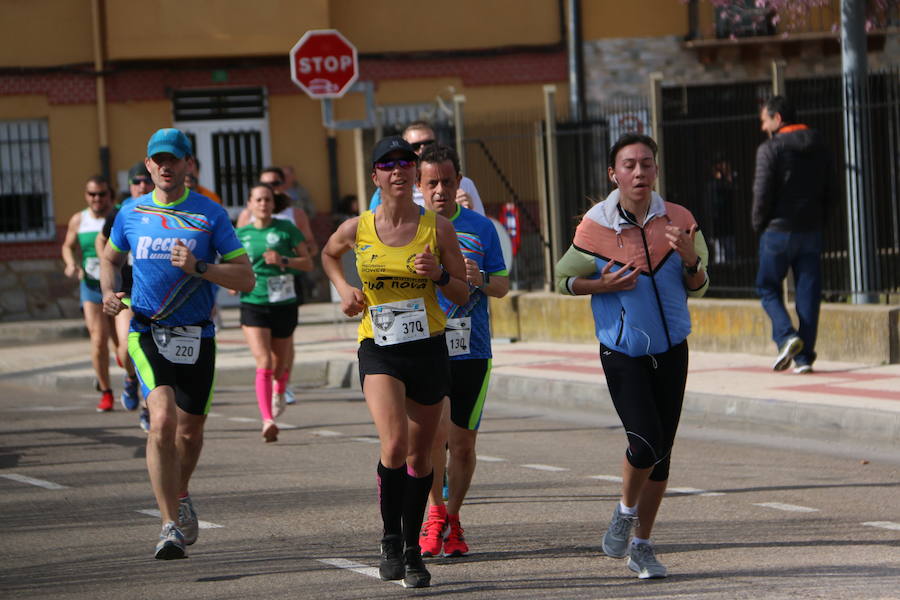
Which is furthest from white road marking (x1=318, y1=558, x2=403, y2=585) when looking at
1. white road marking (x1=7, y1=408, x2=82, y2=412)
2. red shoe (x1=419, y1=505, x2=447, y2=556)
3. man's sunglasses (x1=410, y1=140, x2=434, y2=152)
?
white road marking (x1=7, y1=408, x2=82, y2=412)

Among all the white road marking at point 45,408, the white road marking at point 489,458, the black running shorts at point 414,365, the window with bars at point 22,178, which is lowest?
the white road marking at point 489,458

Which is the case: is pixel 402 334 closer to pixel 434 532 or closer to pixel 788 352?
pixel 434 532

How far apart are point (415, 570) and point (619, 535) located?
0.94 meters

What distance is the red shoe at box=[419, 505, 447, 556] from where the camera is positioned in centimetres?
725

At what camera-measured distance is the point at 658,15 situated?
26406 mm

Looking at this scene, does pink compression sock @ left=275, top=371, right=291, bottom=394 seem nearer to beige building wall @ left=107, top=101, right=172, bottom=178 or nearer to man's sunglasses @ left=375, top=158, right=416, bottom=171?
man's sunglasses @ left=375, top=158, right=416, bottom=171

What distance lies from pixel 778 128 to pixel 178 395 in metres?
6.68

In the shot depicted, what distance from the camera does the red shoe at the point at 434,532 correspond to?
7.25 meters

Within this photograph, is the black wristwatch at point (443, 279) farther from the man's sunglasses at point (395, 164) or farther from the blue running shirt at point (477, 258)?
the blue running shirt at point (477, 258)

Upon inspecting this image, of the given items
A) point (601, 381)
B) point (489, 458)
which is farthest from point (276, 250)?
point (601, 381)

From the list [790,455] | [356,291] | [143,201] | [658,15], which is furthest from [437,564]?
[658,15]

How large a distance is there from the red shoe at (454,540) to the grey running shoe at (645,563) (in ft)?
2.76

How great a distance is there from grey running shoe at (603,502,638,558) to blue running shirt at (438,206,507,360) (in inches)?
38.8

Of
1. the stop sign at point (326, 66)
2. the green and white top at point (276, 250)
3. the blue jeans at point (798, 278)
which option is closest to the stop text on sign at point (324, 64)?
the stop sign at point (326, 66)
